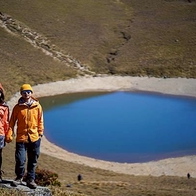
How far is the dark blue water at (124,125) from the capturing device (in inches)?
1398

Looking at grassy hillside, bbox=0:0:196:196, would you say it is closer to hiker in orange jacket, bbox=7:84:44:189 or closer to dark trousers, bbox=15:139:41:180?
dark trousers, bbox=15:139:41:180

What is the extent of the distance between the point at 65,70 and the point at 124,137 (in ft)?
86.9

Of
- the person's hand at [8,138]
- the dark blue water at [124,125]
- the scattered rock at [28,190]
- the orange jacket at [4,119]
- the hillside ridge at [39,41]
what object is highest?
the hillside ridge at [39,41]

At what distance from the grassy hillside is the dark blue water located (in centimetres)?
858

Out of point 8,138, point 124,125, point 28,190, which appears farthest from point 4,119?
point 124,125

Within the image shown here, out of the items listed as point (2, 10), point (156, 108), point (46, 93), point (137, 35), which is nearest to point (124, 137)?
point (156, 108)

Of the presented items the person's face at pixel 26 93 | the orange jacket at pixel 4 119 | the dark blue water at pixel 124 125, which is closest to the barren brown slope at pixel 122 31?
the dark blue water at pixel 124 125

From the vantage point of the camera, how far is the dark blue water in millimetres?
35500

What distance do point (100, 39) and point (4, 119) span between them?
198 feet

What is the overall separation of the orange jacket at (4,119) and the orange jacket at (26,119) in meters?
0.17

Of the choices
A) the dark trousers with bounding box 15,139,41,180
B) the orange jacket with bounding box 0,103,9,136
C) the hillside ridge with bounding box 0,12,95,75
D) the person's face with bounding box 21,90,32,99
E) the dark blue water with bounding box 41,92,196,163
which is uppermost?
the hillside ridge with bounding box 0,12,95,75

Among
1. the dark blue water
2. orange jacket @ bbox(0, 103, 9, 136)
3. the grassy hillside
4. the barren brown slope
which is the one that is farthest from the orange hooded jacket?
the barren brown slope

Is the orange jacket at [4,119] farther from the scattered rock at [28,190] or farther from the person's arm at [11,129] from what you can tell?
the scattered rock at [28,190]

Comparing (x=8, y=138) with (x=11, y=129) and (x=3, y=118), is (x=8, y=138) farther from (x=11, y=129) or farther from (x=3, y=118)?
(x=3, y=118)
